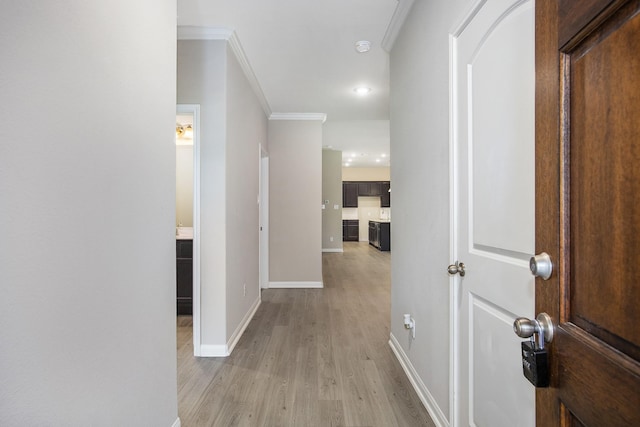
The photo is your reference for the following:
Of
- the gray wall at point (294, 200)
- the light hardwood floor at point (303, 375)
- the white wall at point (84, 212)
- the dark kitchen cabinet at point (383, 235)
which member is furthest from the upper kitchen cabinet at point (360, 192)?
the white wall at point (84, 212)

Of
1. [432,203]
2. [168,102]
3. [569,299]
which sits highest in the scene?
[168,102]

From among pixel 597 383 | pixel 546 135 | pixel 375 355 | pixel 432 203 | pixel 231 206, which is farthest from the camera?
pixel 231 206

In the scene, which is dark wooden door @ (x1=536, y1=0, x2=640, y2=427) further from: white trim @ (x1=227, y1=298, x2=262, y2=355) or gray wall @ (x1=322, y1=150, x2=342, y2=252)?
gray wall @ (x1=322, y1=150, x2=342, y2=252)

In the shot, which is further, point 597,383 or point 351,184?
point 351,184

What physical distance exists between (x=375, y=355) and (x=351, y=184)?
907cm

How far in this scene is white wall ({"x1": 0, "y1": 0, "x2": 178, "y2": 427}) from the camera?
2.60 feet

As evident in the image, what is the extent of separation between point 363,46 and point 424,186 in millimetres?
1506

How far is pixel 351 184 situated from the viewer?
11445 mm

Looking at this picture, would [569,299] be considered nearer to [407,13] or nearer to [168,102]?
[168,102]

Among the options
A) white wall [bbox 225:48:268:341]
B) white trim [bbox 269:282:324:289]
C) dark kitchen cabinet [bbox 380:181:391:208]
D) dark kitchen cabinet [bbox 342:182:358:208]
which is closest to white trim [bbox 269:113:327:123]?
white wall [bbox 225:48:268:341]

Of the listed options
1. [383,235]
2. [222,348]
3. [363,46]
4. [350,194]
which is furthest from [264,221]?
[350,194]

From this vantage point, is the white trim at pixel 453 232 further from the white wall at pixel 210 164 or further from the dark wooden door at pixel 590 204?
the white wall at pixel 210 164

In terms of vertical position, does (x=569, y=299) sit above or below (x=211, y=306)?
above

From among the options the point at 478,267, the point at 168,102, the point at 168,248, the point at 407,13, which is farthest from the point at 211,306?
the point at 407,13
